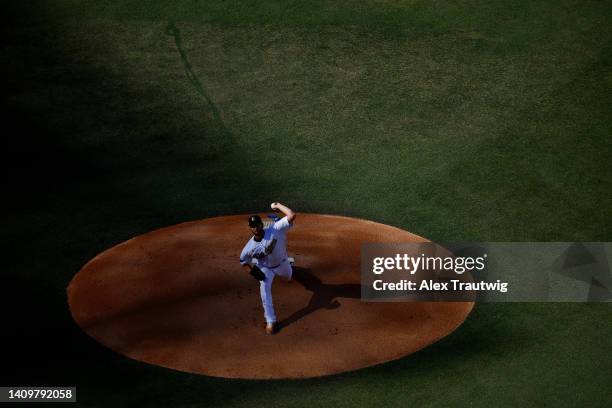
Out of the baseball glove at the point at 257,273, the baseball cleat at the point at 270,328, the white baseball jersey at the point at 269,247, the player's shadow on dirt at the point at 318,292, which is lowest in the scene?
the baseball cleat at the point at 270,328

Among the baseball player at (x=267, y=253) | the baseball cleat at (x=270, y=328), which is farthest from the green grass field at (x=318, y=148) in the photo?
the baseball player at (x=267, y=253)

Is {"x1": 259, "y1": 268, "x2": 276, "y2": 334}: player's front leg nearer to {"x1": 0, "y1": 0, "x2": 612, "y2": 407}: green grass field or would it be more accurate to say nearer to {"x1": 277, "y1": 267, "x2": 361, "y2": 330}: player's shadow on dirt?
{"x1": 277, "y1": 267, "x2": 361, "y2": 330}: player's shadow on dirt

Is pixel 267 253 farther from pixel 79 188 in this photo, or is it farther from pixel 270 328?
pixel 79 188

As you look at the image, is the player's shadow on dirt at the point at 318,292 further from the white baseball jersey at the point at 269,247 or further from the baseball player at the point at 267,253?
the white baseball jersey at the point at 269,247

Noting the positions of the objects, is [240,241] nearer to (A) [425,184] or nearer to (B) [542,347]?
(A) [425,184]

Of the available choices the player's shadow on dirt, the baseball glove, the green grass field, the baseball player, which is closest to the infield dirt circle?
the player's shadow on dirt
